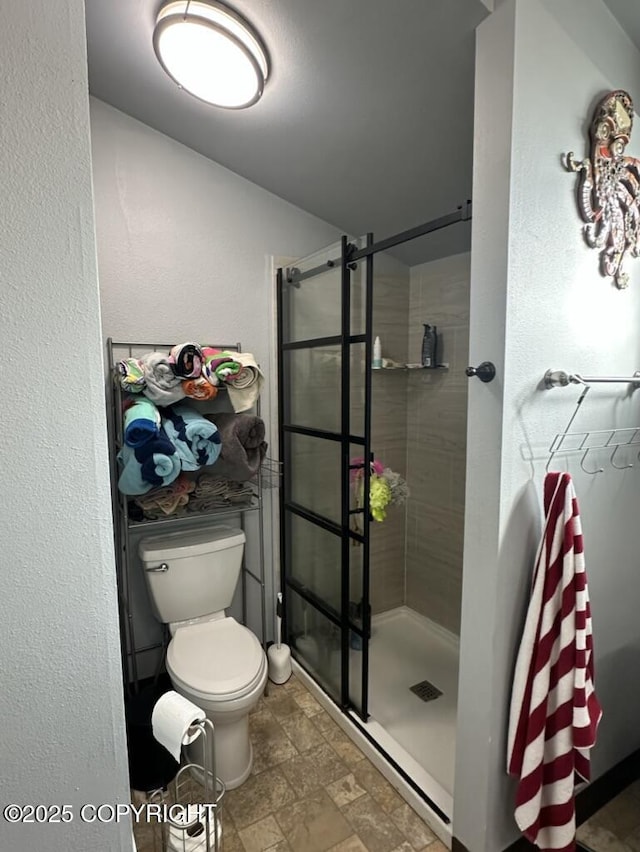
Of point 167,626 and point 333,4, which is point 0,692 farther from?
point 333,4

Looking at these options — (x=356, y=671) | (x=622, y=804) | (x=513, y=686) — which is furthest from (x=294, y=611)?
(x=622, y=804)

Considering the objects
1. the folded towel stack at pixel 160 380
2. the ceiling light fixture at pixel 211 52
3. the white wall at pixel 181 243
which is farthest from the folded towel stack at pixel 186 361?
the ceiling light fixture at pixel 211 52

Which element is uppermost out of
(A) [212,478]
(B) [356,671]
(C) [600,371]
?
(C) [600,371]

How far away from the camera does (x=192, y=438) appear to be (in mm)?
1726

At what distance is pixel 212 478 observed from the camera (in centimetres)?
197

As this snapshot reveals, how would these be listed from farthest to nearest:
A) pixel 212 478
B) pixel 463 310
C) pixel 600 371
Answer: pixel 463 310, pixel 212 478, pixel 600 371

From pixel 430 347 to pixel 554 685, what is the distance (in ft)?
5.45

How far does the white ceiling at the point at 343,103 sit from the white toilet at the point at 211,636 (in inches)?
65.3

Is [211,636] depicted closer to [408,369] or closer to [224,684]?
[224,684]

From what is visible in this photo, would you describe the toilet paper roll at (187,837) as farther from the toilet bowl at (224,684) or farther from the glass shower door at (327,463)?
the glass shower door at (327,463)

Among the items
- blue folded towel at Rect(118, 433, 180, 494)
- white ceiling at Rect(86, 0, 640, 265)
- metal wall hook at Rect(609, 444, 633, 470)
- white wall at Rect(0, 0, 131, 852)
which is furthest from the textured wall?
white wall at Rect(0, 0, 131, 852)

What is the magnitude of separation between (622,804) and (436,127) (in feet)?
8.14

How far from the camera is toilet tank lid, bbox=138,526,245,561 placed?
1.87m

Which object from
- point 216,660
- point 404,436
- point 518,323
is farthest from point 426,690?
point 518,323
